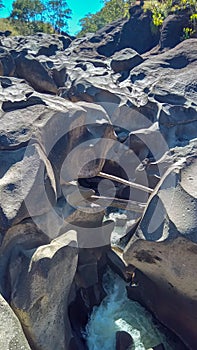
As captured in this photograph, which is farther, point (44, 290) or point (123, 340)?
point (123, 340)

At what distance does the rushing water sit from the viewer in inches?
217

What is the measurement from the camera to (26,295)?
450 cm

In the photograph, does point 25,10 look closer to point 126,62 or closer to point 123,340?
point 126,62

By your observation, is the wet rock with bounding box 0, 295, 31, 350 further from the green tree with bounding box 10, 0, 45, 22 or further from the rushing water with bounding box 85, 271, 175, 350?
the green tree with bounding box 10, 0, 45, 22

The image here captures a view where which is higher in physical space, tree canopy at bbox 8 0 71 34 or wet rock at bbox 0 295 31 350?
tree canopy at bbox 8 0 71 34

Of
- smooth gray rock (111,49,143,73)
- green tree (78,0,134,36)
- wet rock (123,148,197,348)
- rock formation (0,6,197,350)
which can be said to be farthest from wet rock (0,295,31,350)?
green tree (78,0,134,36)

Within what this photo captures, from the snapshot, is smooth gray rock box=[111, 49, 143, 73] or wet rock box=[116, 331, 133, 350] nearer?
wet rock box=[116, 331, 133, 350]

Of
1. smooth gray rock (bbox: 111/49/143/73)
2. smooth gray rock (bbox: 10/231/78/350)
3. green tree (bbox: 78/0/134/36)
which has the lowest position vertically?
smooth gray rock (bbox: 10/231/78/350)

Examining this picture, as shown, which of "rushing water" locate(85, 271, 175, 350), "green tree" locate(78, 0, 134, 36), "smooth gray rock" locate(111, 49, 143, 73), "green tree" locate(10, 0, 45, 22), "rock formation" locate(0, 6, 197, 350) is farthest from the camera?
"green tree" locate(10, 0, 45, 22)

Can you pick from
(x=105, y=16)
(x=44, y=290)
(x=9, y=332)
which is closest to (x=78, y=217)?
(x=44, y=290)

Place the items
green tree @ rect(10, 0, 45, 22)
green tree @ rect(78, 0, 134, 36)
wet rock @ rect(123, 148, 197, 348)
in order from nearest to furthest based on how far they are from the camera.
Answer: wet rock @ rect(123, 148, 197, 348), green tree @ rect(78, 0, 134, 36), green tree @ rect(10, 0, 45, 22)

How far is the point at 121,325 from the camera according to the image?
5.76m

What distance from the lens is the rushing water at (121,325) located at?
5.50 m

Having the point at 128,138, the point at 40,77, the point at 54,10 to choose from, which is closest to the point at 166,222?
the point at 128,138
